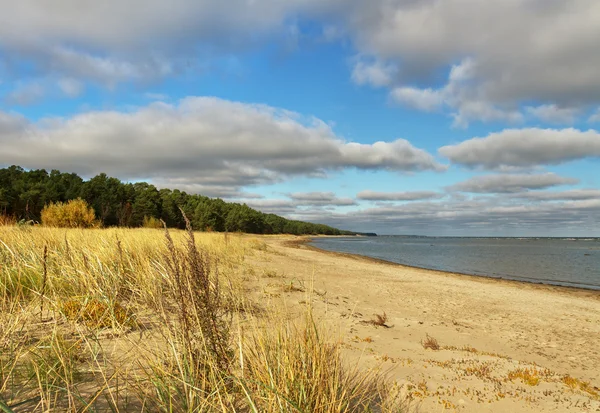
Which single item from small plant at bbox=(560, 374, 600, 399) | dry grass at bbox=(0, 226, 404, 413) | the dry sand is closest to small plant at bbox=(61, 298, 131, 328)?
dry grass at bbox=(0, 226, 404, 413)

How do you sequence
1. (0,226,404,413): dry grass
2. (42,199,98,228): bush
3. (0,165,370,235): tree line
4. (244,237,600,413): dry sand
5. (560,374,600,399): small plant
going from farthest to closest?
(0,165,370,235): tree line, (42,199,98,228): bush, (560,374,600,399): small plant, (244,237,600,413): dry sand, (0,226,404,413): dry grass

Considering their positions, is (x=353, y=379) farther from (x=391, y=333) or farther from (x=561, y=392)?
(x=391, y=333)

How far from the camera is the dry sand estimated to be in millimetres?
3932

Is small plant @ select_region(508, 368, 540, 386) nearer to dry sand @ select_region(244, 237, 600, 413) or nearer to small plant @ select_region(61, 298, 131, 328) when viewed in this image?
dry sand @ select_region(244, 237, 600, 413)

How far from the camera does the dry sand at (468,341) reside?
3.93 metres

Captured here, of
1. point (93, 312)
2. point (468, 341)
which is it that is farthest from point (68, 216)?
point (468, 341)

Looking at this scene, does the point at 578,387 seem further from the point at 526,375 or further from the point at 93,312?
the point at 93,312

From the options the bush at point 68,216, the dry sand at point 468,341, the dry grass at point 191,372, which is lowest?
the dry sand at point 468,341

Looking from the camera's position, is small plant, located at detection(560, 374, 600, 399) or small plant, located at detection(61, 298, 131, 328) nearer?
small plant, located at detection(61, 298, 131, 328)

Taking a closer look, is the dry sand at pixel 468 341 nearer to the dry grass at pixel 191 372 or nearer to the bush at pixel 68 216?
the dry grass at pixel 191 372

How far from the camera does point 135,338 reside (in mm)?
4160

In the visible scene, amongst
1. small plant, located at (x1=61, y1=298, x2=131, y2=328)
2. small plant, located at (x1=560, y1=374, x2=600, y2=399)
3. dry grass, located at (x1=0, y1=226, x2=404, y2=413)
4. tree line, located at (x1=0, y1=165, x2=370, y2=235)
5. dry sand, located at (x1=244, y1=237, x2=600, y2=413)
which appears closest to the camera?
dry grass, located at (x1=0, y1=226, x2=404, y2=413)

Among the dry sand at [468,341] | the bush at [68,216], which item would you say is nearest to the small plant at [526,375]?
the dry sand at [468,341]

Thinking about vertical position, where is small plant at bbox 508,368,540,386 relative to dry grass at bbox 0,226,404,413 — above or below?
below
